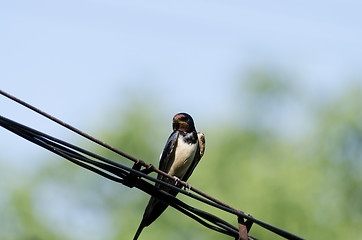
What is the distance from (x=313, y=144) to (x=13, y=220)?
911 cm

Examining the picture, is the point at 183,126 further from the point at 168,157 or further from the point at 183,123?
the point at 168,157

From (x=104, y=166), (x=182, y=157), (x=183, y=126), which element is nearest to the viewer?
(x=104, y=166)

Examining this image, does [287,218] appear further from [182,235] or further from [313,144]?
[313,144]

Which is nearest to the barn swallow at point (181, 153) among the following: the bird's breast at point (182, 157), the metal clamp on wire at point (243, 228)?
the bird's breast at point (182, 157)

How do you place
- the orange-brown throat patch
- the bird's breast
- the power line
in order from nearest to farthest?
1. the power line
2. the bird's breast
3. the orange-brown throat patch

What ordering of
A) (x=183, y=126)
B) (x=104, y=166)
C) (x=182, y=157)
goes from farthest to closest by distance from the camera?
(x=183, y=126), (x=182, y=157), (x=104, y=166)

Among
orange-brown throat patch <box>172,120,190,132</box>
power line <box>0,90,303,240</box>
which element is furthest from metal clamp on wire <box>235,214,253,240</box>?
orange-brown throat patch <box>172,120,190,132</box>

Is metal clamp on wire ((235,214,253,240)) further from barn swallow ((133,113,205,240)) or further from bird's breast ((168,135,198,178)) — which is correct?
Result: bird's breast ((168,135,198,178))

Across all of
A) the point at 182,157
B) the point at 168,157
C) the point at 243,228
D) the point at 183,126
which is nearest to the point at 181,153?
the point at 182,157

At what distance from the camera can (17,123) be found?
4.15 meters

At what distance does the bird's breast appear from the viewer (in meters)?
7.58

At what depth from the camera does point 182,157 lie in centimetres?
758

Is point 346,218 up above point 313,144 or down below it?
below

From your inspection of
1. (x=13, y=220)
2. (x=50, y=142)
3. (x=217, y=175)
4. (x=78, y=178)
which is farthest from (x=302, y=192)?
(x=50, y=142)
